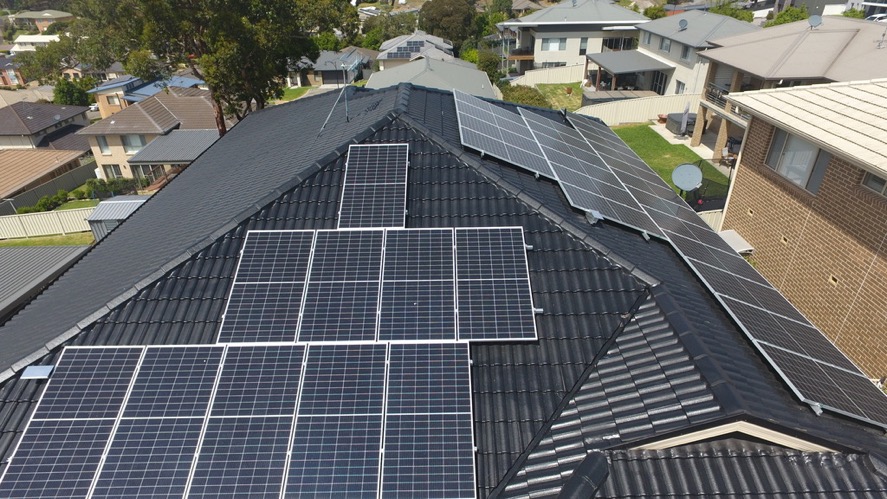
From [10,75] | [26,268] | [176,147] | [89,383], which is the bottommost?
[10,75]

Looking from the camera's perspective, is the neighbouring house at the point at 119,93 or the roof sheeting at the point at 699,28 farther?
the neighbouring house at the point at 119,93

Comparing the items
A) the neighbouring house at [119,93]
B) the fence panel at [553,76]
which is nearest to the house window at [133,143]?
the neighbouring house at [119,93]

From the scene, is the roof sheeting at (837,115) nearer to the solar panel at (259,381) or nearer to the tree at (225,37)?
the solar panel at (259,381)

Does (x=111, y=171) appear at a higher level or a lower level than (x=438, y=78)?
lower

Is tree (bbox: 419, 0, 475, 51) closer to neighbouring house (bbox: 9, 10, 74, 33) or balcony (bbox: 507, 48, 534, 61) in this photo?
balcony (bbox: 507, 48, 534, 61)

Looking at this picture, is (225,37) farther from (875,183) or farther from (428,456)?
(875,183)

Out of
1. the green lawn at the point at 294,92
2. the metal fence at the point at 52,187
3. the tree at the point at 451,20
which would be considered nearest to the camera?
the metal fence at the point at 52,187

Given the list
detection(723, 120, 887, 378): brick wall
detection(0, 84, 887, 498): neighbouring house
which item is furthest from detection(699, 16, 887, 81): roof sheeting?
detection(0, 84, 887, 498): neighbouring house

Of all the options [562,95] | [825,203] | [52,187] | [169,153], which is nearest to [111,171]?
[52,187]
